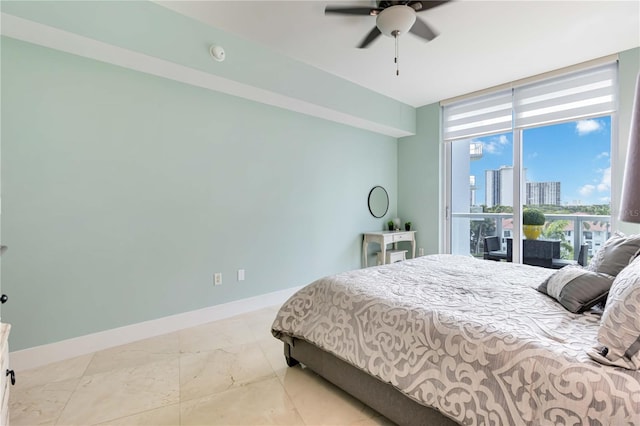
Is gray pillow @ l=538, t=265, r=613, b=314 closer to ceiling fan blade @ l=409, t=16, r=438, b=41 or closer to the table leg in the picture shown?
ceiling fan blade @ l=409, t=16, r=438, b=41

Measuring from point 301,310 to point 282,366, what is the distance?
0.50m

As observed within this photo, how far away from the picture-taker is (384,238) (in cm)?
421

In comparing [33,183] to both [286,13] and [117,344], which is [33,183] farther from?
[286,13]

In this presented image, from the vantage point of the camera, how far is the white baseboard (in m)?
2.12

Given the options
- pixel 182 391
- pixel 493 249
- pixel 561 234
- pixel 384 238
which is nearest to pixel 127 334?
pixel 182 391

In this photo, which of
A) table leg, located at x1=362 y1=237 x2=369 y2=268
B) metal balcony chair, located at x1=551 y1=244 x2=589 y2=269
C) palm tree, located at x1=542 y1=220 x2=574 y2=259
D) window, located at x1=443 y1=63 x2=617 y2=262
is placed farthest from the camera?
table leg, located at x1=362 y1=237 x2=369 y2=268

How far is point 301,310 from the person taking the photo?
6.56ft

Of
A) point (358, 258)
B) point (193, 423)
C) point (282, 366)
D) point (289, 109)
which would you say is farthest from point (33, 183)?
point (358, 258)

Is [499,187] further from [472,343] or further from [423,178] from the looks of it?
[472,343]

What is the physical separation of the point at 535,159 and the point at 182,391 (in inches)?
176

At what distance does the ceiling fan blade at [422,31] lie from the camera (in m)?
2.24

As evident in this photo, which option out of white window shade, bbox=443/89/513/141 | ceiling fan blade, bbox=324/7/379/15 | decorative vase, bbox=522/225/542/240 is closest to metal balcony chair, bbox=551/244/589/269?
decorative vase, bbox=522/225/542/240

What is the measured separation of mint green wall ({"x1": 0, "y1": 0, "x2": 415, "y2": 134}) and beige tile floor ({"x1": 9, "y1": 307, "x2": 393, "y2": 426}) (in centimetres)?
235

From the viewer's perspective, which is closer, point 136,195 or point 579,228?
point 136,195
